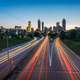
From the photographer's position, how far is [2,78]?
2297cm

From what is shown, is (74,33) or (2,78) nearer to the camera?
(2,78)

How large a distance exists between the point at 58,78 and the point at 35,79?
2.20 meters

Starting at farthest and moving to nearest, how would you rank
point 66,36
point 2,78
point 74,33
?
1. point 66,36
2. point 74,33
3. point 2,78

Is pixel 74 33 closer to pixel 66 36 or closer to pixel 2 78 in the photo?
pixel 66 36

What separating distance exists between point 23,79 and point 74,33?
150 m

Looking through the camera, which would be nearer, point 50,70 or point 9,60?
point 50,70

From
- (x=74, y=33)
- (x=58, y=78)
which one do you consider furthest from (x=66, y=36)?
(x=58, y=78)

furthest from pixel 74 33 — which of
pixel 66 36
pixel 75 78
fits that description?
pixel 75 78

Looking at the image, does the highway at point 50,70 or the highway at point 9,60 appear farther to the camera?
the highway at point 9,60

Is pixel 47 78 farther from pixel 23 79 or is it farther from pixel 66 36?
pixel 66 36

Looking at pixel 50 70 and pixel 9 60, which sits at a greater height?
pixel 9 60

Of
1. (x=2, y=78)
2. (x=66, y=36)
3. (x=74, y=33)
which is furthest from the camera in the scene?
(x=66, y=36)

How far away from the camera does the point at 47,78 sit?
78.1 ft

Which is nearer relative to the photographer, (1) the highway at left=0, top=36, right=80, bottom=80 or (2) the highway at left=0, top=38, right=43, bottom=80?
(1) the highway at left=0, top=36, right=80, bottom=80
